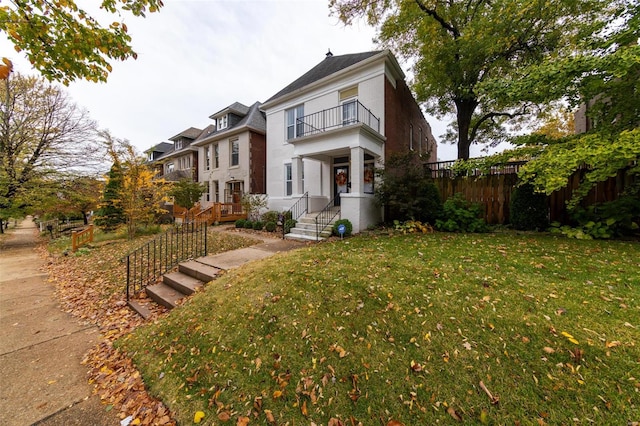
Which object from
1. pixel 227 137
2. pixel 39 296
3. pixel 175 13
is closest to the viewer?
pixel 175 13

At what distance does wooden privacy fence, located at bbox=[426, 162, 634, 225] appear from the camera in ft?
23.8

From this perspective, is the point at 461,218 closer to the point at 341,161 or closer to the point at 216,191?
the point at 341,161

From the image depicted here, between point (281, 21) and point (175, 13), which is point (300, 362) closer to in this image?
point (175, 13)

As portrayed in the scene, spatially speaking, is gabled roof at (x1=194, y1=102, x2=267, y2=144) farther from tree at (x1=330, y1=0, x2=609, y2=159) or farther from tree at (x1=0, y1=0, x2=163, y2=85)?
tree at (x1=0, y1=0, x2=163, y2=85)

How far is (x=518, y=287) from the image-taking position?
139 inches

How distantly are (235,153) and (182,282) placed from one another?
14.3m

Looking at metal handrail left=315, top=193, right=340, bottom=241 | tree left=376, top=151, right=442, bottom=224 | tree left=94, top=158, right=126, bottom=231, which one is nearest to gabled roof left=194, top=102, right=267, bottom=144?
tree left=94, top=158, right=126, bottom=231

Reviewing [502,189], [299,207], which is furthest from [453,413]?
[299,207]

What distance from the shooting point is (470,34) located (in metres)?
9.08

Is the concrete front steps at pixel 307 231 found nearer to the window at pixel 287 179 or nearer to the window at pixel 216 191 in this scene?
the window at pixel 287 179

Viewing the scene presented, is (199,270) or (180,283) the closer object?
(180,283)

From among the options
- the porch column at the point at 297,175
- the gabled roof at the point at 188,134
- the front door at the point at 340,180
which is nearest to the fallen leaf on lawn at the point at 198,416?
the porch column at the point at 297,175

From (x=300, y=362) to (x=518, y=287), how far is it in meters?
3.41

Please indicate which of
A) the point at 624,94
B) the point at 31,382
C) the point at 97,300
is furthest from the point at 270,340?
the point at 624,94
